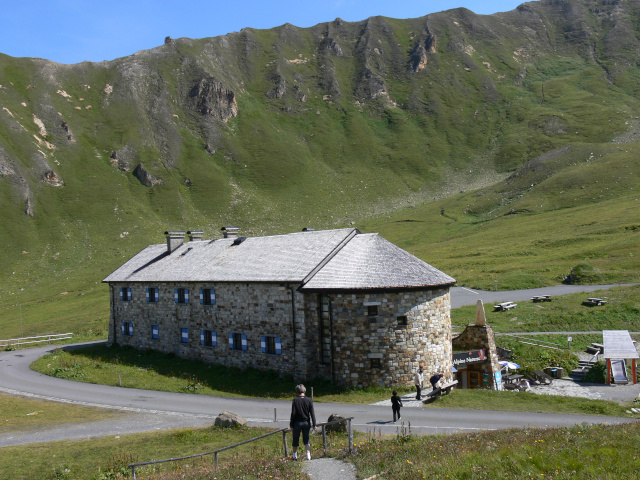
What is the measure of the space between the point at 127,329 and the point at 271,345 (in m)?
20.6

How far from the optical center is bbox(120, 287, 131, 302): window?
154ft

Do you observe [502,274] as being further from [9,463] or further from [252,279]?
[9,463]

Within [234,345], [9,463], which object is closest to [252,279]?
[234,345]

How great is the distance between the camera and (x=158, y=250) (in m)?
51.7

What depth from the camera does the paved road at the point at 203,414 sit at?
71.9ft

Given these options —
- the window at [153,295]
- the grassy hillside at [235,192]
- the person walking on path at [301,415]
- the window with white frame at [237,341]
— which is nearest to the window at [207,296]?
the window with white frame at [237,341]

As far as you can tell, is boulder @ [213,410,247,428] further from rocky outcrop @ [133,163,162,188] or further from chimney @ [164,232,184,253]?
rocky outcrop @ [133,163,162,188]

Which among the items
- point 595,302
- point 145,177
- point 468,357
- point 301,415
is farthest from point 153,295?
point 145,177

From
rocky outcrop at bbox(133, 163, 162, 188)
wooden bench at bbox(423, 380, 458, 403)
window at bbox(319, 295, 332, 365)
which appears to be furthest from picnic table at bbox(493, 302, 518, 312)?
rocky outcrop at bbox(133, 163, 162, 188)

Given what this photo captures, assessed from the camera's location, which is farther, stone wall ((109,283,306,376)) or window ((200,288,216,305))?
window ((200,288,216,305))

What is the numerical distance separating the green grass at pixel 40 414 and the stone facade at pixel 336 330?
1043 centimetres

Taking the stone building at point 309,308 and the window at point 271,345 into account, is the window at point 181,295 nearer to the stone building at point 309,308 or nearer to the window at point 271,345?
the stone building at point 309,308

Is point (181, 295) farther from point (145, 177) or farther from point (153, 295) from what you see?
point (145, 177)

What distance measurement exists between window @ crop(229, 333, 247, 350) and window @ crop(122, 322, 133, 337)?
15294 mm
